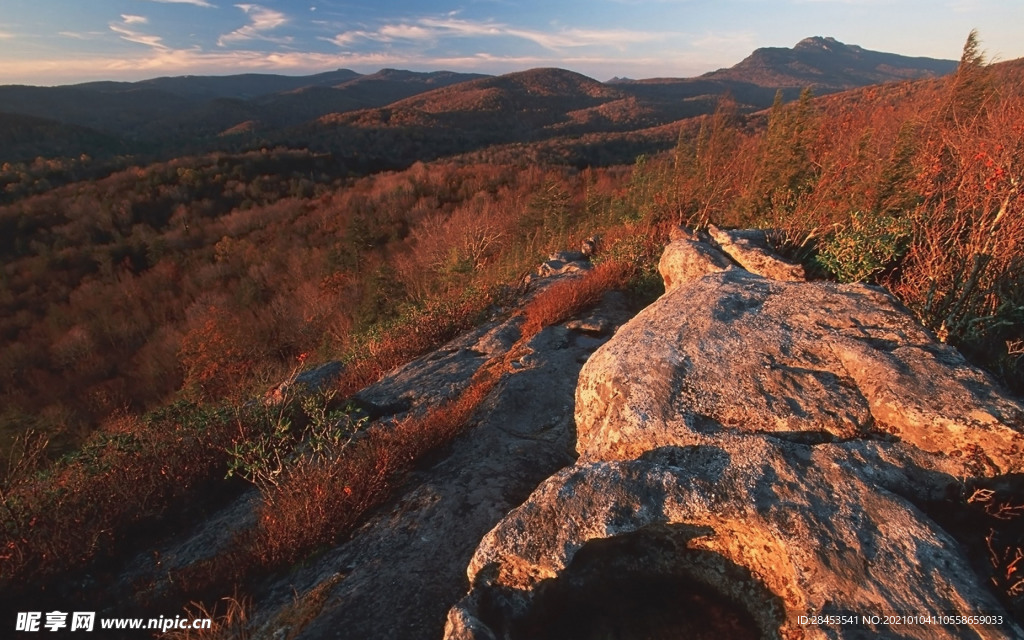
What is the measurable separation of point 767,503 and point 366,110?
75.2 meters

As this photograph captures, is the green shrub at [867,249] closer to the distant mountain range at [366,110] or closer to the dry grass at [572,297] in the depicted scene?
the dry grass at [572,297]

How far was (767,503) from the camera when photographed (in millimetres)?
2432

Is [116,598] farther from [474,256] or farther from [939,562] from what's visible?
[474,256]

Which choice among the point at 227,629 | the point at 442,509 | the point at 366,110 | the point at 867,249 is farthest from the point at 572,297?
the point at 366,110

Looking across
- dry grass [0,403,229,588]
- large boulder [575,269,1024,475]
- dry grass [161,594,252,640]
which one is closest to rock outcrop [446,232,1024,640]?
large boulder [575,269,1024,475]

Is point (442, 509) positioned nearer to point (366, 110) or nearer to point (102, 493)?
point (102, 493)

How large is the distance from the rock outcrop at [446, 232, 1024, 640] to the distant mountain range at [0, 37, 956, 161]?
51.3 ft

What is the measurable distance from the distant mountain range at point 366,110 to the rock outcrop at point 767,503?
15645 millimetres

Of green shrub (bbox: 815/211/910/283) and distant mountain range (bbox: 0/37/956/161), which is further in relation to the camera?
distant mountain range (bbox: 0/37/956/161)

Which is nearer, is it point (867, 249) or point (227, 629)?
point (227, 629)

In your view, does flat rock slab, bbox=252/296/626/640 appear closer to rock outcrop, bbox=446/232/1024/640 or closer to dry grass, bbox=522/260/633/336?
rock outcrop, bbox=446/232/1024/640

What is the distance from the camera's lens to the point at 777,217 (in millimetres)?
7023

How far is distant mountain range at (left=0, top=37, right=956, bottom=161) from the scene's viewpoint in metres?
51.2

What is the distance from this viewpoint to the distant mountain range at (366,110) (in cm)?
5119
